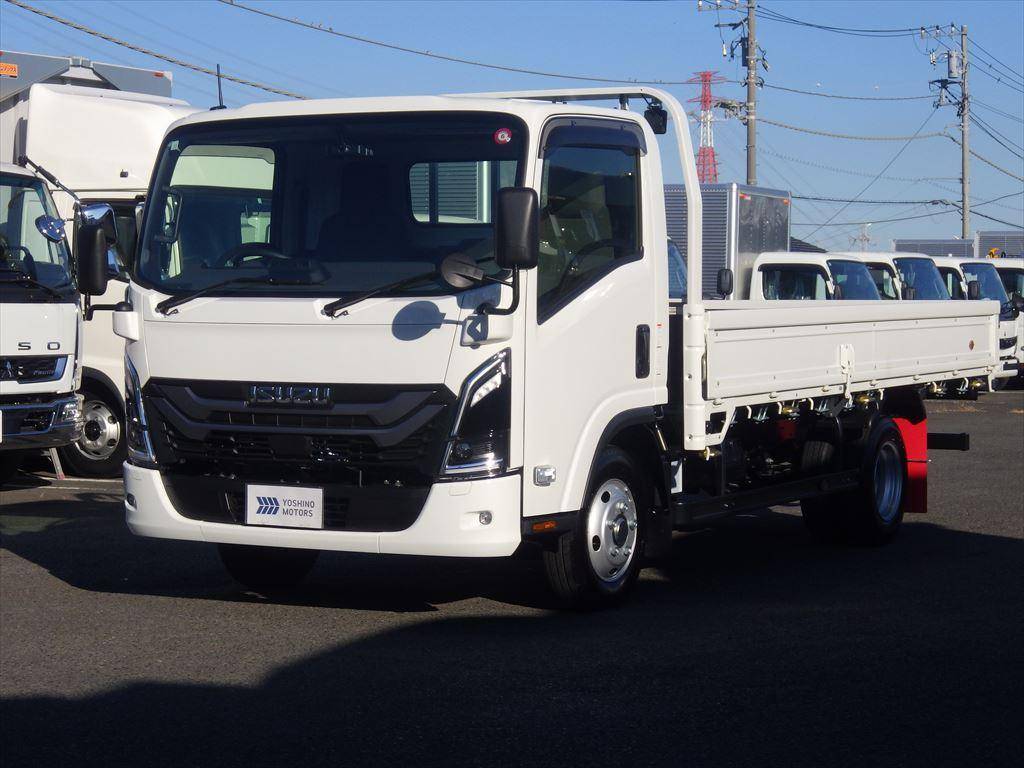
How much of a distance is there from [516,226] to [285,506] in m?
1.82

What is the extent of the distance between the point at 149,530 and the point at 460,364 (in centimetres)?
193

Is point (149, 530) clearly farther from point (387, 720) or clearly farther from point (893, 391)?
point (893, 391)

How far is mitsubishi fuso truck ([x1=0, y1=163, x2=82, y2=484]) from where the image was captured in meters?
12.0

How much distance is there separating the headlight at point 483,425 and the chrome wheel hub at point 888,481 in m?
4.30

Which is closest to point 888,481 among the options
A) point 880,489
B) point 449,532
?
point 880,489

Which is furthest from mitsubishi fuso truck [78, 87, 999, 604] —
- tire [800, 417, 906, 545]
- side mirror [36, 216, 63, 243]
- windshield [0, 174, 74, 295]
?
windshield [0, 174, 74, 295]

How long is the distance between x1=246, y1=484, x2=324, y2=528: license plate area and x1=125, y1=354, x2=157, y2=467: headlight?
2.04 feet

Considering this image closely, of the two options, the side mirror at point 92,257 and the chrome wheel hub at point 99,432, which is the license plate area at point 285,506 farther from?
the chrome wheel hub at point 99,432

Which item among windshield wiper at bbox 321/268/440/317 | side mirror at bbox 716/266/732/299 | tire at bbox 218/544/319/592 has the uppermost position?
side mirror at bbox 716/266/732/299

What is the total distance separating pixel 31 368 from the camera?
12.2 m

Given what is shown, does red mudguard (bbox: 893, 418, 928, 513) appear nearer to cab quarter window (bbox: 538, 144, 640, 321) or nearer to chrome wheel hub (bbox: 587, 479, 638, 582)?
chrome wheel hub (bbox: 587, 479, 638, 582)

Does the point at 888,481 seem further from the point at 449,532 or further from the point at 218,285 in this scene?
the point at 218,285

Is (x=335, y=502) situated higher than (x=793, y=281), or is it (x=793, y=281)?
(x=793, y=281)

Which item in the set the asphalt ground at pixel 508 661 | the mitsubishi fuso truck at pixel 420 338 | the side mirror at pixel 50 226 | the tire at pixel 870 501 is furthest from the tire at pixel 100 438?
the tire at pixel 870 501
